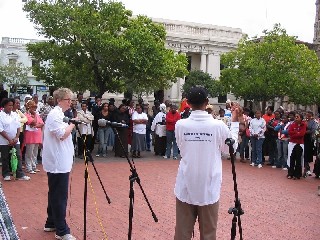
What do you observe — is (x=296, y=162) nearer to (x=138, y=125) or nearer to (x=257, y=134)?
(x=257, y=134)

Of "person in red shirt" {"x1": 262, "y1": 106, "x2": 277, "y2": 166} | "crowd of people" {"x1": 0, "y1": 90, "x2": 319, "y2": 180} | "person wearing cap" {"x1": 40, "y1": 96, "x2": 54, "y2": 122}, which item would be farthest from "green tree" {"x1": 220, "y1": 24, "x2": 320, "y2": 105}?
"person wearing cap" {"x1": 40, "y1": 96, "x2": 54, "y2": 122}

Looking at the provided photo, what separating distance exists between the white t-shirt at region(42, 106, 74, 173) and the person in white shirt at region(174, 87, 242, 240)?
2.03 m

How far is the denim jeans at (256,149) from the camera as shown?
1477cm

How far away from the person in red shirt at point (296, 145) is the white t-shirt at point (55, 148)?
8.22m

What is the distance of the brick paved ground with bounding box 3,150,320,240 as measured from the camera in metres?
6.82

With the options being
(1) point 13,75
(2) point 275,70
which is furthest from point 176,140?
(1) point 13,75

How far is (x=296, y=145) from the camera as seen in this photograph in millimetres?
12484

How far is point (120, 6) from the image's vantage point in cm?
2142

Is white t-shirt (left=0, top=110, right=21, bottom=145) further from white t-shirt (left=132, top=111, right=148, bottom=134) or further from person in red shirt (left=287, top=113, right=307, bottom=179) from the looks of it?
person in red shirt (left=287, top=113, right=307, bottom=179)

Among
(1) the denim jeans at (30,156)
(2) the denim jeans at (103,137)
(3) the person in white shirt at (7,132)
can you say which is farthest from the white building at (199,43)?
(3) the person in white shirt at (7,132)

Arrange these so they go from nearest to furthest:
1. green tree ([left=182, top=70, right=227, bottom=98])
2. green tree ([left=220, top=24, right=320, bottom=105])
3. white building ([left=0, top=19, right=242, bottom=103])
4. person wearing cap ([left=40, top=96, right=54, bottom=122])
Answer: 1. person wearing cap ([left=40, top=96, right=54, bottom=122])
2. green tree ([left=220, top=24, right=320, bottom=105])
3. green tree ([left=182, top=70, right=227, bottom=98])
4. white building ([left=0, top=19, right=242, bottom=103])

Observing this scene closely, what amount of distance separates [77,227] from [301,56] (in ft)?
112

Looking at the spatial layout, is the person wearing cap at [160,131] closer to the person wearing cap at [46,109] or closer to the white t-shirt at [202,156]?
the person wearing cap at [46,109]

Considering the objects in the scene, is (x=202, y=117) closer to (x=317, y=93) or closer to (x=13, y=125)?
(x=13, y=125)
